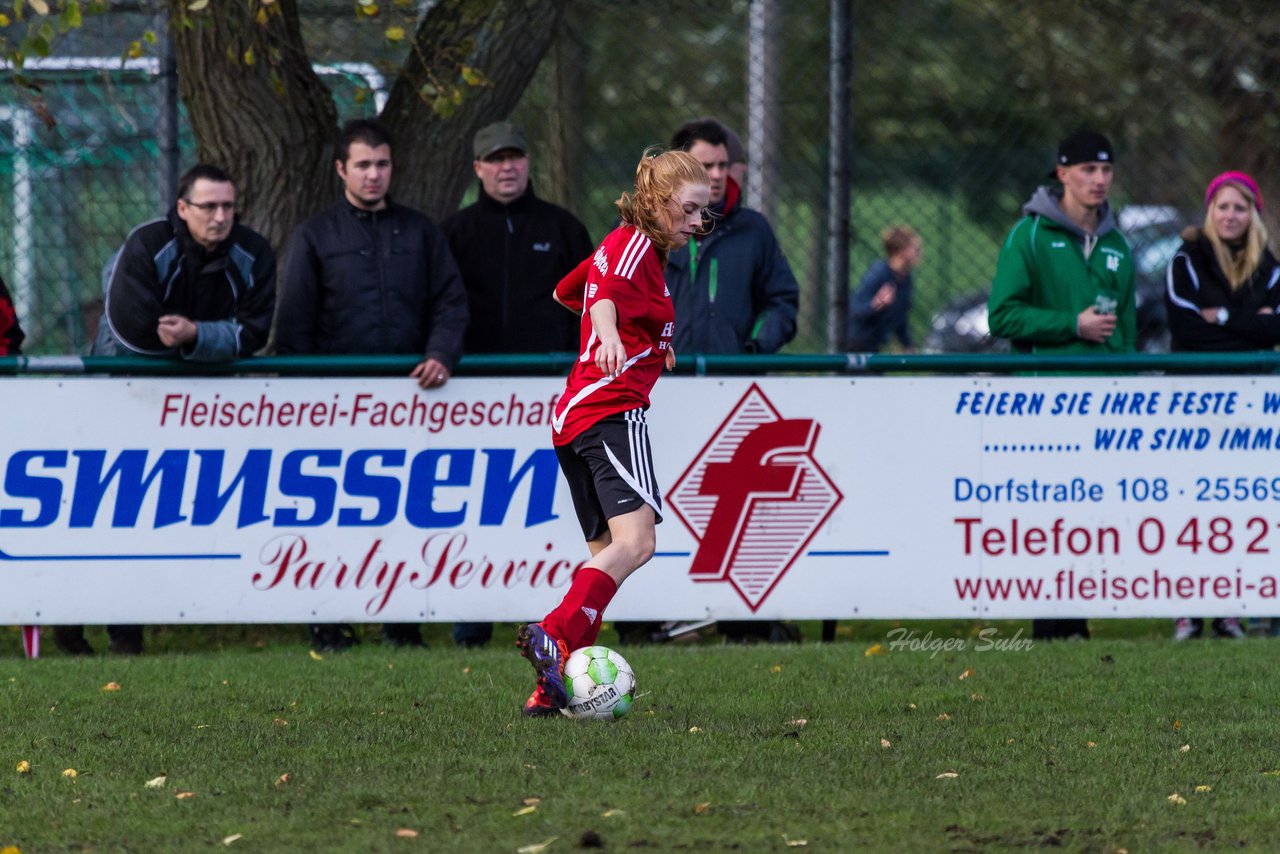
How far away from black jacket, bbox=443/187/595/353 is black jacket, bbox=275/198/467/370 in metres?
0.35

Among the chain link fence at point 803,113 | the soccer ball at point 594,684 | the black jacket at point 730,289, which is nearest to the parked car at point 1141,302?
the chain link fence at point 803,113

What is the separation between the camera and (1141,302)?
66.9 feet

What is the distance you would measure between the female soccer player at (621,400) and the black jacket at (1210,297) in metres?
3.65

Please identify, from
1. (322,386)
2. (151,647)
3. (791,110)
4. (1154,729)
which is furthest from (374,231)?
(791,110)

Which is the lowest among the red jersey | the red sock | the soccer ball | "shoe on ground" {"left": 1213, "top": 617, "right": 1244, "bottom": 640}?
"shoe on ground" {"left": 1213, "top": 617, "right": 1244, "bottom": 640}

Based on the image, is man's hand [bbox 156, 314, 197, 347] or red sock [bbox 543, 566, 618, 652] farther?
man's hand [bbox 156, 314, 197, 347]

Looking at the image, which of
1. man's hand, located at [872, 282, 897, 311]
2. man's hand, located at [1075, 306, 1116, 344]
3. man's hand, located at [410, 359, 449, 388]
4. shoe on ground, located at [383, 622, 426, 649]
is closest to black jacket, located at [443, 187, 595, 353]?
man's hand, located at [410, 359, 449, 388]

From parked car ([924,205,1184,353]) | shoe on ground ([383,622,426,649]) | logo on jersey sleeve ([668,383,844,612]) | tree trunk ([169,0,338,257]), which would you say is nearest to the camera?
logo on jersey sleeve ([668,383,844,612])

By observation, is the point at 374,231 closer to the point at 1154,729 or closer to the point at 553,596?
the point at 553,596

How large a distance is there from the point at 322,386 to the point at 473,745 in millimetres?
2860

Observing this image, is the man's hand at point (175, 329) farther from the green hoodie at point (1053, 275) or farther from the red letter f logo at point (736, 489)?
the green hoodie at point (1053, 275)

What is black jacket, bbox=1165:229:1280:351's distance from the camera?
338 inches

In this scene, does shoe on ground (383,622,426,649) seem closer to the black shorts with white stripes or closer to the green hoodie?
the black shorts with white stripes

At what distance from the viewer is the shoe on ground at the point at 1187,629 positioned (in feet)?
28.0
